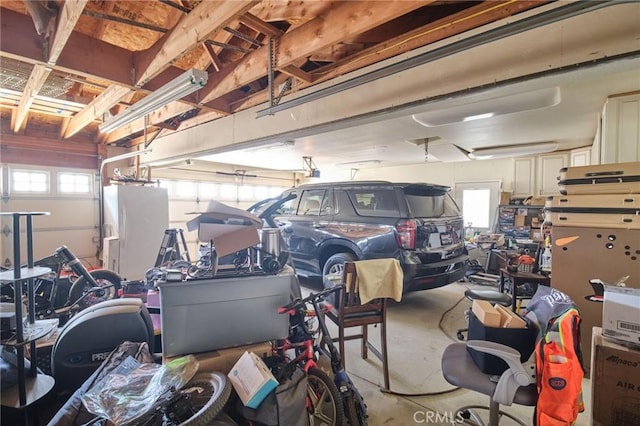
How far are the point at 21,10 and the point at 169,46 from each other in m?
1.29

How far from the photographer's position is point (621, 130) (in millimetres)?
2551

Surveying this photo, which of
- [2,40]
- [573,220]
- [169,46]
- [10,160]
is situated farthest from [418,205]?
[10,160]

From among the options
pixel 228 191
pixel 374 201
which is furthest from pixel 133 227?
pixel 374 201

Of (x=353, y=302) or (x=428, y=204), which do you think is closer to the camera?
(x=353, y=302)

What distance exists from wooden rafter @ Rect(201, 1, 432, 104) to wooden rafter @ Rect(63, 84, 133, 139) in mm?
1394

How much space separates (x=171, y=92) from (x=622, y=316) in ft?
11.2

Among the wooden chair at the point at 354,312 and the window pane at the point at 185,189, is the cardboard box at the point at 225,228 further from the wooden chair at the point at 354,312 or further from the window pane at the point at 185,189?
the window pane at the point at 185,189

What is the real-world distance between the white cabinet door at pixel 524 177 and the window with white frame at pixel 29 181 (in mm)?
9383

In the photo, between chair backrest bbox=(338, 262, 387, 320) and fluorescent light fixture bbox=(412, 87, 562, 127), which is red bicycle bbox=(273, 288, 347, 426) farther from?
fluorescent light fixture bbox=(412, 87, 562, 127)

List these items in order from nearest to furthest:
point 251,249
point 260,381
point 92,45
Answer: point 260,381 → point 251,249 → point 92,45

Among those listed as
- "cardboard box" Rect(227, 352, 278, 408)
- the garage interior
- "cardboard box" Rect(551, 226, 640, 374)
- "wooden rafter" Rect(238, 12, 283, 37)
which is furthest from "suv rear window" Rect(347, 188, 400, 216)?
"cardboard box" Rect(227, 352, 278, 408)

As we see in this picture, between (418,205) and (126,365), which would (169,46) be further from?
(418,205)

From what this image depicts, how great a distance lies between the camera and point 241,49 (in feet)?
9.09

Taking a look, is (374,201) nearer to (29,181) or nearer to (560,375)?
(560,375)
